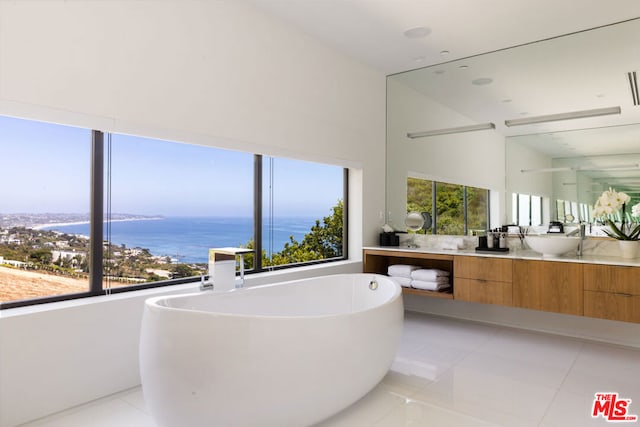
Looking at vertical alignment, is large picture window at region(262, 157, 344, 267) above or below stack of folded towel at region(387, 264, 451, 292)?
above

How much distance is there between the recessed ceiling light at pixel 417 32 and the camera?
3635 mm

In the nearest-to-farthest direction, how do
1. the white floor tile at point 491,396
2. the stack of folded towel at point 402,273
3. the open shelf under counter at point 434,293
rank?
the white floor tile at point 491,396
the open shelf under counter at point 434,293
the stack of folded towel at point 402,273

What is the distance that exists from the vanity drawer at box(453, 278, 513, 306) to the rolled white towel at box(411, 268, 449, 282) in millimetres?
190

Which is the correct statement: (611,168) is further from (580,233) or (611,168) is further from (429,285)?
(429,285)

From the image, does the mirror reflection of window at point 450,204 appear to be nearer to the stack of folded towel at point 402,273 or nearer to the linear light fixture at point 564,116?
the stack of folded towel at point 402,273

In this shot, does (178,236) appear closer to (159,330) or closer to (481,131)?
(159,330)

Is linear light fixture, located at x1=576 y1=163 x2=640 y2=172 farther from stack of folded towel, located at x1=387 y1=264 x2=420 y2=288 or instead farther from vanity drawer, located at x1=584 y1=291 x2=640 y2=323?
stack of folded towel, located at x1=387 y1=264 x2=420 y2=288

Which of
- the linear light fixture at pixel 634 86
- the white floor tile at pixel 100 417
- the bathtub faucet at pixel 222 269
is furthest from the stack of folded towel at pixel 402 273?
the white floor tile at pixel 100 417

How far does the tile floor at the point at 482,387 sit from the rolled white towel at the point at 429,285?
0.46m

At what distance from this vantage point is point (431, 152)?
445cm

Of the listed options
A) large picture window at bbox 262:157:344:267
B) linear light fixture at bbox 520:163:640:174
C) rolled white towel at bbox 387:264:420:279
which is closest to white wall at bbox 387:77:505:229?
linear light fixture at bbox 520:163:640:174

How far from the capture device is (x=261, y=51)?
11.2 feet

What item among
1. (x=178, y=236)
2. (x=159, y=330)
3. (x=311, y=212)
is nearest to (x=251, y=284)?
(x=178, y=236)

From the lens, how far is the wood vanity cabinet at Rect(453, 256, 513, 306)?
142 inches
